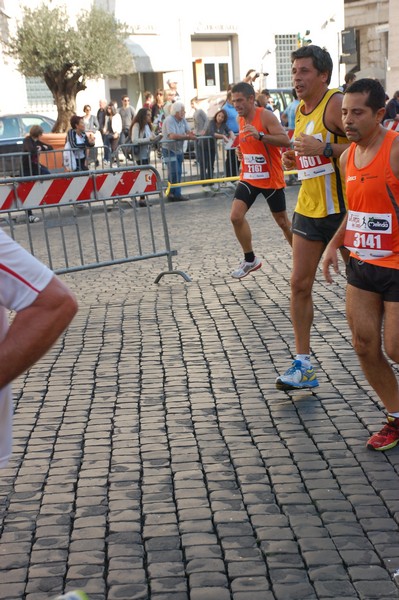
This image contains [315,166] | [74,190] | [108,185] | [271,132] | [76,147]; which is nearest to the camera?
[315,166]

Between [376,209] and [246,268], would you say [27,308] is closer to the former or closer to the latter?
[376,209]

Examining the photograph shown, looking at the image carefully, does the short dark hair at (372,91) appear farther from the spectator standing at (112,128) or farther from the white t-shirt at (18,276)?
the spectator standing at (112,128)

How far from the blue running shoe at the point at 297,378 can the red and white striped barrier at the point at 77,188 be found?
4.28 metres

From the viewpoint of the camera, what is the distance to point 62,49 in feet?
118

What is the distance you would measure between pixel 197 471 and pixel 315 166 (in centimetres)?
227

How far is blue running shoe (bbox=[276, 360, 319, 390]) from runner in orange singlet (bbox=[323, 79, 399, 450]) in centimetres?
107

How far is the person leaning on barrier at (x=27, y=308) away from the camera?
7.49 ft

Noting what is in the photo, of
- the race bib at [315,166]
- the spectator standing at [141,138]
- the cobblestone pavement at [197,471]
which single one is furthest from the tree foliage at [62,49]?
the race bib at [315,166]

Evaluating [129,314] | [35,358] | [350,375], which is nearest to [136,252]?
[129,314]

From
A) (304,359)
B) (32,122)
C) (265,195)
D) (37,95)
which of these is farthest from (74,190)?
(37,95)

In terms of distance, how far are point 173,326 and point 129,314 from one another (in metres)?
0.71

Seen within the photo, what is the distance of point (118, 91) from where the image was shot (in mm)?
41844

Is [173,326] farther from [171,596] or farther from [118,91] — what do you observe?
[118,91]

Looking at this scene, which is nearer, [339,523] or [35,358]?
[35,358]
